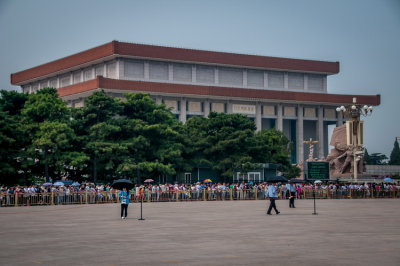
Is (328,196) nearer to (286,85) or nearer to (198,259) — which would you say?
(198,259)

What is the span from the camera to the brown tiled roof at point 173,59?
9562 cm

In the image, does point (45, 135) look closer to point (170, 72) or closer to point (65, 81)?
point (170, 72)

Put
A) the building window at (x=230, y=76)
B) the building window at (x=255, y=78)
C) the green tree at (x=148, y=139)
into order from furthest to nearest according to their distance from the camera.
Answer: the building window at (x=255, y=78), the building window at (x=230, y=76), the green tree at (x=148, y=139)

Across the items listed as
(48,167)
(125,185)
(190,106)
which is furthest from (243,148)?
(125,185)

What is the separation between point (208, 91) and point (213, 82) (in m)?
9.34

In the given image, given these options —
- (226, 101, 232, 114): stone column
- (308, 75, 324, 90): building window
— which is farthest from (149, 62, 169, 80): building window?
(308, 75, 324, 90): building window

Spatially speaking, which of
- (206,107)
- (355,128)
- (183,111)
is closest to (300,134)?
(206,107)

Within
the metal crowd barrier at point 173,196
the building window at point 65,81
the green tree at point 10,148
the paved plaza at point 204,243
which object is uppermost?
the building window at point 65,81

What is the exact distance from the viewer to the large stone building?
95.0 meters

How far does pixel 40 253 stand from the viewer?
1452cm

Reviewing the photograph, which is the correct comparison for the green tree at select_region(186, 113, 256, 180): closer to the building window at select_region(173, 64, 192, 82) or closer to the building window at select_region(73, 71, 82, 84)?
the building window at select_region(173, 64, 192, 82)

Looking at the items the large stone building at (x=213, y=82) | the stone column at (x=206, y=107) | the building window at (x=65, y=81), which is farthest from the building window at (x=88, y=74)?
the stone column at (x=206, y=107)

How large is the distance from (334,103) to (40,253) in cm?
9604

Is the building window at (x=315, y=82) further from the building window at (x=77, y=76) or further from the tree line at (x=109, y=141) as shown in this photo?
the tree line at (x=109, y=141)
